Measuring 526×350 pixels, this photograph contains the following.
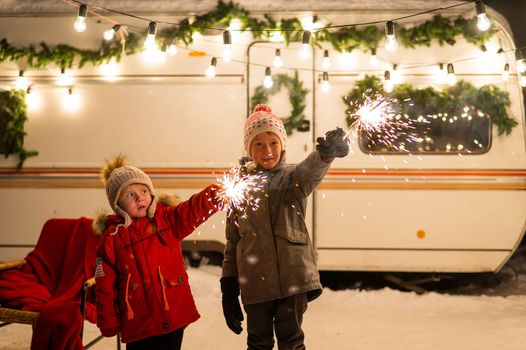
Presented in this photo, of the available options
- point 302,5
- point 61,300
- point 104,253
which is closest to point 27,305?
point 61,300

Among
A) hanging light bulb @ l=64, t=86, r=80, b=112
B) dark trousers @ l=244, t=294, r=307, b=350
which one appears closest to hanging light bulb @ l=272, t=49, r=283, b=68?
hanging light bulb @ l=64, t=86, r=80, b=112

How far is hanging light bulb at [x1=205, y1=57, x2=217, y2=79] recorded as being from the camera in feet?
16.2

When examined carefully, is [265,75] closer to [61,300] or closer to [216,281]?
[216,281]

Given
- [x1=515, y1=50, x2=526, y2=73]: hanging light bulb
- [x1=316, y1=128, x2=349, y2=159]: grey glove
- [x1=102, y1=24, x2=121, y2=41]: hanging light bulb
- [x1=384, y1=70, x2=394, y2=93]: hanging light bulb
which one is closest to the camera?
[x1=316, y1=128, x2=349, y2=159]: grey glove

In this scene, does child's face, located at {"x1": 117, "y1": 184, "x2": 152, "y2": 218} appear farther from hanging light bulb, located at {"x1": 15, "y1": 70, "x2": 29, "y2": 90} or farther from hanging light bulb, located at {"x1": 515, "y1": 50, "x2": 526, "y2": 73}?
hanging light bulb, located at {"x1": 515, "y1": 50, "x2": 526, "y2": 73}

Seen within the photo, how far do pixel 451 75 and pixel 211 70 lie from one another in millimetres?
2666

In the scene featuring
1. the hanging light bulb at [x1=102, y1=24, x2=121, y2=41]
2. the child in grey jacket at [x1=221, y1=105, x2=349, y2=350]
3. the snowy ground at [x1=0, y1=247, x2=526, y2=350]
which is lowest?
the snowy ground at [x1=0, y1=247, x2=526, y2=350]

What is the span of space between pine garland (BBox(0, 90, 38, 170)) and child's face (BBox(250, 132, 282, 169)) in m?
3.85

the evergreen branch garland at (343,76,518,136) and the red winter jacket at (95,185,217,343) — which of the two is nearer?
the red winter jacket at (95,185,217,343)

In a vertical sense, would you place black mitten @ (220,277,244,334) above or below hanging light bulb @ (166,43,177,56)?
below

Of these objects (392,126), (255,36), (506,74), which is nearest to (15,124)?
(255,36)

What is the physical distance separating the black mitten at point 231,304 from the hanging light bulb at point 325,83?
310cm

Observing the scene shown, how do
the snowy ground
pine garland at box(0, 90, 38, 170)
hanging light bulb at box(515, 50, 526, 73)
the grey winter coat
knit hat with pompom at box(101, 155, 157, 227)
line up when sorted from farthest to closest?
pine garland at box(0, 90, 38, 170) → hanging light bulb at box(515, 50, 526, 73) → the snowy ground → knit hat with pompom at box(101, 155, 157, 227) → the grey winter coat

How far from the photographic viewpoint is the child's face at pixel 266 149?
2398 millimetres
